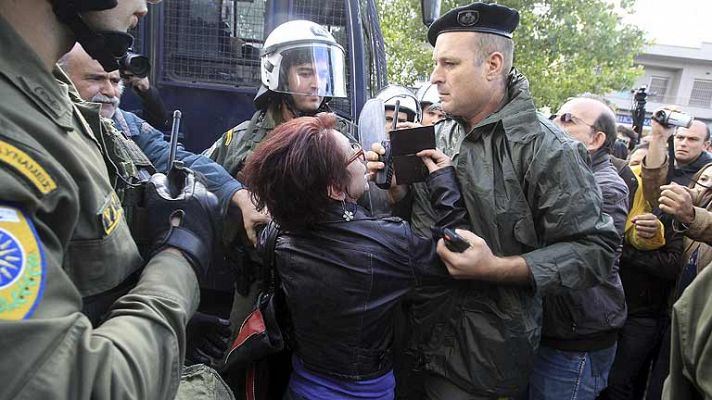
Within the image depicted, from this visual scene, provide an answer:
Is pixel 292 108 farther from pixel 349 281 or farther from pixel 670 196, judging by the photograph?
pixel 670 196

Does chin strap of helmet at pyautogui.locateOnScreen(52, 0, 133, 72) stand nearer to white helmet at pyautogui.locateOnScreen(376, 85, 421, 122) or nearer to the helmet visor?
the helmet visor

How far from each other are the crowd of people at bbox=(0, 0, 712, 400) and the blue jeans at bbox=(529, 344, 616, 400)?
0.01 meters

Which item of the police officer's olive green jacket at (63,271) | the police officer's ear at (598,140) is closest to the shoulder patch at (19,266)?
the police officer's olive green jacket at (63,271)

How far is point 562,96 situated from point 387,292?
1431 centimetres

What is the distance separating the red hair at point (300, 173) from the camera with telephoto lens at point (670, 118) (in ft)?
8.72

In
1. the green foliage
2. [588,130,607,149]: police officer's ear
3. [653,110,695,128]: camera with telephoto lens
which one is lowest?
[588,130,607,149]: police officer's ear

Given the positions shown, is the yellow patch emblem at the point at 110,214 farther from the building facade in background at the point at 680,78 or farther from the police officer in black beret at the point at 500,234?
the building facade in background at the point at 680,78

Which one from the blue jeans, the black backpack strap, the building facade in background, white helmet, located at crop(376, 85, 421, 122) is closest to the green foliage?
white helmet, located at crop(376, 85, 421, 122)

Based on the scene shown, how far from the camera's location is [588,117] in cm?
296

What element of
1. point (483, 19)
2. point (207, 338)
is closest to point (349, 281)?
point (207, 338)

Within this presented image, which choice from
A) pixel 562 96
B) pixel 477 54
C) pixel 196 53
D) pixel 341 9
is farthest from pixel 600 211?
pixel 562 96

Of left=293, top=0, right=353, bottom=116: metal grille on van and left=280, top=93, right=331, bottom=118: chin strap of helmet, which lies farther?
left=293, top=0, right=353, bottom=116: metal grille on van

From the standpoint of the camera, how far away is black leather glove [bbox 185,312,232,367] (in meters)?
1.58

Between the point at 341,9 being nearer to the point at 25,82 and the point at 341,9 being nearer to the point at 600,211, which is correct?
the point at 600,211
